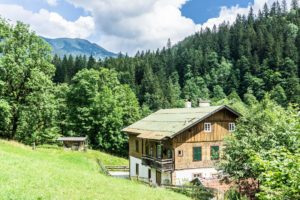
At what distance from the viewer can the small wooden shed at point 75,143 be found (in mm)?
59575

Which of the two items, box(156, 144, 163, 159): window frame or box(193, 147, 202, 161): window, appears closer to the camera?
box(193, 147, 202, 161): window

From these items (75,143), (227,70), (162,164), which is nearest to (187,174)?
(162,164)

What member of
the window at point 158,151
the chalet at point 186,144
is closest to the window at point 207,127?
the chalet at point 186,144

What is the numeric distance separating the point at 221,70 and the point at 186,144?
388ft

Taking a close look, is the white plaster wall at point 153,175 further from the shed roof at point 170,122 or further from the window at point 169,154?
the shed roof at point 170,122

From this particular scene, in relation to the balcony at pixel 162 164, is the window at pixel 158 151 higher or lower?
higher

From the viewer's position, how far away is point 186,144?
3875 centimetres

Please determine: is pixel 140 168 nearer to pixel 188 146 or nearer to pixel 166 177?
pixel 166 177

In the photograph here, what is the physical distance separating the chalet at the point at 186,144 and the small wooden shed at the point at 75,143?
19.5m

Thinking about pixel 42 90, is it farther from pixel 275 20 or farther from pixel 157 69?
pixel 275 20

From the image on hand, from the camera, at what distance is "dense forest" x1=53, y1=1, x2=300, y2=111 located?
125000 millimetres

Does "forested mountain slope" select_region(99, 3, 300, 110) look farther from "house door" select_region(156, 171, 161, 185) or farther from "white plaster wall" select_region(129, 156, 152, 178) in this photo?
"house door" select_region(156, 171, 161, 185)

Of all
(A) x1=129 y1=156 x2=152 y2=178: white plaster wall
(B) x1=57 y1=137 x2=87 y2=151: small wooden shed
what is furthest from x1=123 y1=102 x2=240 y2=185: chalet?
(B) x1=57 y1=137 x2=87 y2=151: small wooden shed

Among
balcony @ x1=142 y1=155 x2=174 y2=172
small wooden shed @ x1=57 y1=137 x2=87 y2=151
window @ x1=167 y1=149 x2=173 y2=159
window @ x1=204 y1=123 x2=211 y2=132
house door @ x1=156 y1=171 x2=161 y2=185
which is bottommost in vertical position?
house door @ x1=156 y1=171 x2=161 y2=185
